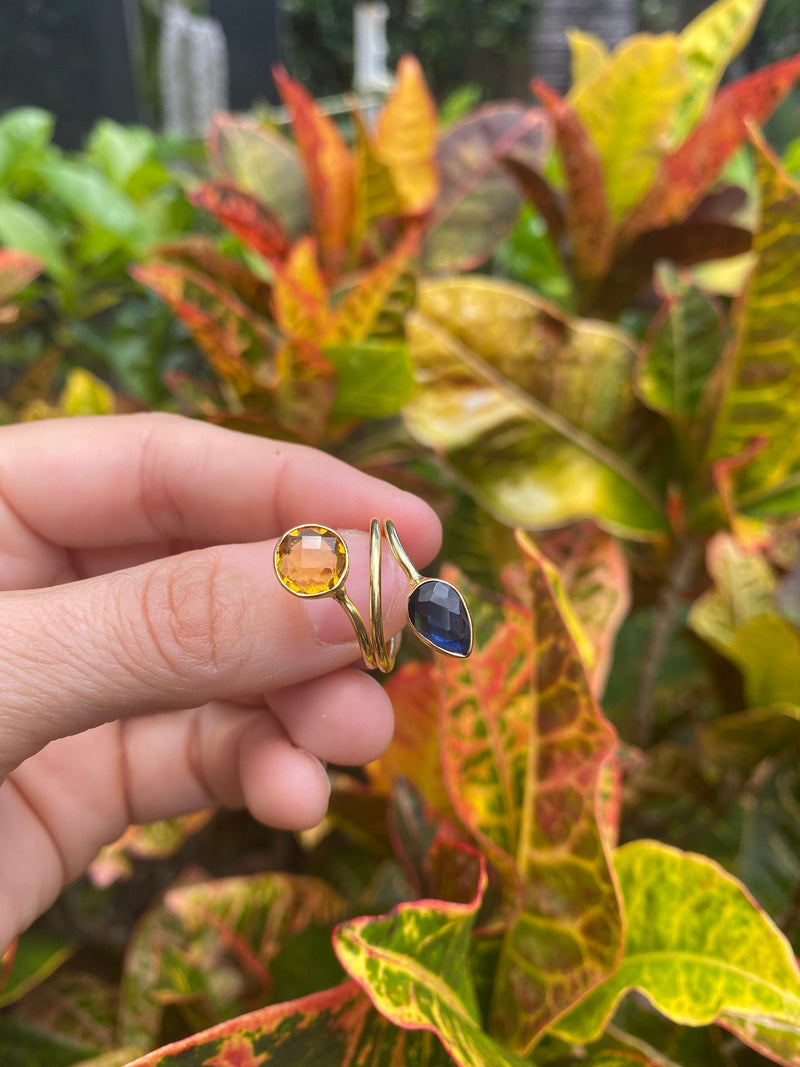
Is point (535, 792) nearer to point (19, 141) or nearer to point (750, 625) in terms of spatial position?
point (750, 625)

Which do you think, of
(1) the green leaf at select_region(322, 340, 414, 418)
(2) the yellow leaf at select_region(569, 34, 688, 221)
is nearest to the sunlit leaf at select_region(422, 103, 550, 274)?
(2) the yellow leaf at select_region(569, 34, 688, 221)

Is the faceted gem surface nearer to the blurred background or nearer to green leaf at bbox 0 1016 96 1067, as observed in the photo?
green leaf at bbox 0 1016 96 1067

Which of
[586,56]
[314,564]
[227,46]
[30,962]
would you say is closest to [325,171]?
[586,56]

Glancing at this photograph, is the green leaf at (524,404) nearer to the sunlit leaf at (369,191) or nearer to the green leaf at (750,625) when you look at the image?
the green leaf at (750,625)

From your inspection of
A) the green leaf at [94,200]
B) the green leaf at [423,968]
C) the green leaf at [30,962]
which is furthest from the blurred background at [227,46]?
the green leaf at [30,962]

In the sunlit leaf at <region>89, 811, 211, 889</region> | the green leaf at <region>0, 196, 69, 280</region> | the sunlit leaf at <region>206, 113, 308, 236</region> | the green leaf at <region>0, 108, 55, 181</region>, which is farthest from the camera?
the green leaf at <region>0, 108, 55, 181</region>
